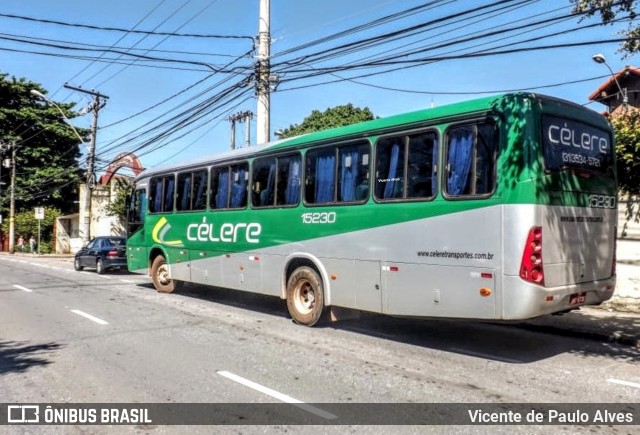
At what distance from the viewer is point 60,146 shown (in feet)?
167

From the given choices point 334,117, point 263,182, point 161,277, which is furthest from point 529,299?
point 334,117

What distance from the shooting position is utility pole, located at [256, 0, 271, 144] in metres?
16.4

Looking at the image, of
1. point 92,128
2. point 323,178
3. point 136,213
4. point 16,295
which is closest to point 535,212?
point 323,178

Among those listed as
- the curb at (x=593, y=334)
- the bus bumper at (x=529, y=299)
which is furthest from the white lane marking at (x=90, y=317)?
the curb at (x=593, y=334)

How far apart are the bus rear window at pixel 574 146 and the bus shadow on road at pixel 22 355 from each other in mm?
6956

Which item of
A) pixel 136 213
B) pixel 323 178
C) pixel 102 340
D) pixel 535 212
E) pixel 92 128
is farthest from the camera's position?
pixel 92 128

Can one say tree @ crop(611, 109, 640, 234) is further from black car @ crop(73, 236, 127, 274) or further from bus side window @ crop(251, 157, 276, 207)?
black car @ crop(73, 236, 127, 274)

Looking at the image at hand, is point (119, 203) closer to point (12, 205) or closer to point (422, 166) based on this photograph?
point (12, 205)

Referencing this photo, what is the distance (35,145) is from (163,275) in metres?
42.3

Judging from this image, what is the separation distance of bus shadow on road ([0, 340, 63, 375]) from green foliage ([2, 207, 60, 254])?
1674 inches

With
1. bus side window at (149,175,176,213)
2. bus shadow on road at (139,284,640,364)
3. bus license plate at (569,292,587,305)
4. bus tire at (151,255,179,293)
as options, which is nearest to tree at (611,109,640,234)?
bus shadow on road at (139,284,640,364)

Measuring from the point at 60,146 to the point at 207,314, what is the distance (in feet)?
155

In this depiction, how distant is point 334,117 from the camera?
30.1 m

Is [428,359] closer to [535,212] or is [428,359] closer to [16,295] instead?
[535,212]
